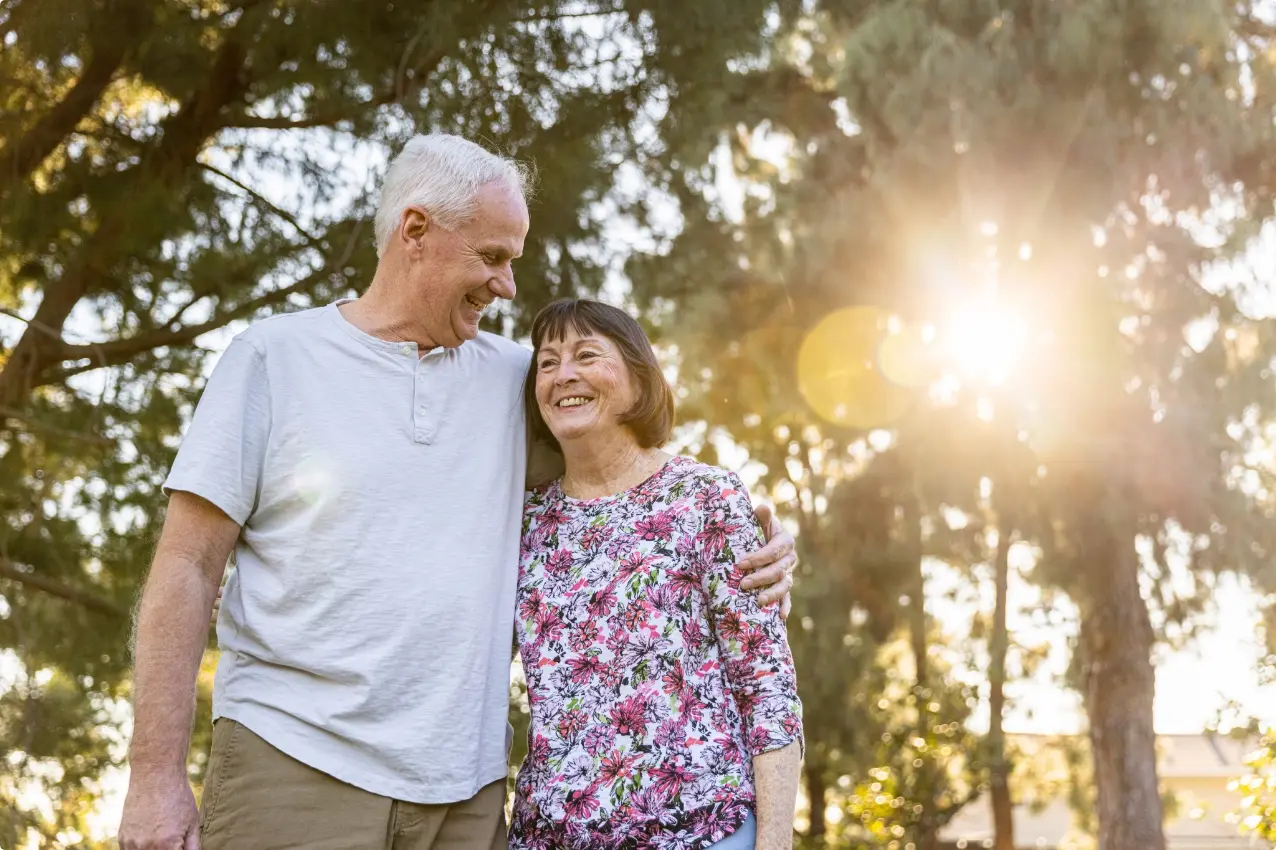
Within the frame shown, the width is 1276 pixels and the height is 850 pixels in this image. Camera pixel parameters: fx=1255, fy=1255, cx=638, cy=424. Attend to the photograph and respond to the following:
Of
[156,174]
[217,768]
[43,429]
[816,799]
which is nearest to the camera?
[217,768]

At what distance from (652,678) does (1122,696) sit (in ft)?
29.6

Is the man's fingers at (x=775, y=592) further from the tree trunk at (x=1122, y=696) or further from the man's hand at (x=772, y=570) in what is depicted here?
the tree trunk at (x=1122, y=696)

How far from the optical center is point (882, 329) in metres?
10.5

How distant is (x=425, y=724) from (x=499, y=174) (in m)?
0.90

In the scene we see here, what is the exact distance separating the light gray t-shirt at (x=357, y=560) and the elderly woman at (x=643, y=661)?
10 centimetres

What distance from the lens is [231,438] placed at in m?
1.81

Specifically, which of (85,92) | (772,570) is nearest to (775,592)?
(772,570)

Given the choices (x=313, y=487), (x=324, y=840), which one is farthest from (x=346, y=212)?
(x=324, y=840)

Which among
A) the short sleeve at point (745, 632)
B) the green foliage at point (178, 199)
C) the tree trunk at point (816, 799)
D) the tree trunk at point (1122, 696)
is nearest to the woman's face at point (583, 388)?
the short sleeve at point (745, 632)

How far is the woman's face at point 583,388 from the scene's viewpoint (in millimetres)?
2070

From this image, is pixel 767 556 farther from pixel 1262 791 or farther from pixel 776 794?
pixel 1262 791

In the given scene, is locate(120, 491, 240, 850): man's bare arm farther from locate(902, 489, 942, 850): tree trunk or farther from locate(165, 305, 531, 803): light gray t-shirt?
locate(902, 489, 942, 850): tree trunk

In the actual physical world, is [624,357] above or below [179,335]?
below

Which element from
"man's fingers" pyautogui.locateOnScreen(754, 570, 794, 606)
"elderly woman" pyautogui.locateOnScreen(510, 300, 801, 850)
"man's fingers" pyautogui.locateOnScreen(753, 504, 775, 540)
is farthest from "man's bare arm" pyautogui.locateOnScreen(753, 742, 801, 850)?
"man's fingers" pyautogui.locateOnScreen(753, 504, 775, 540)
